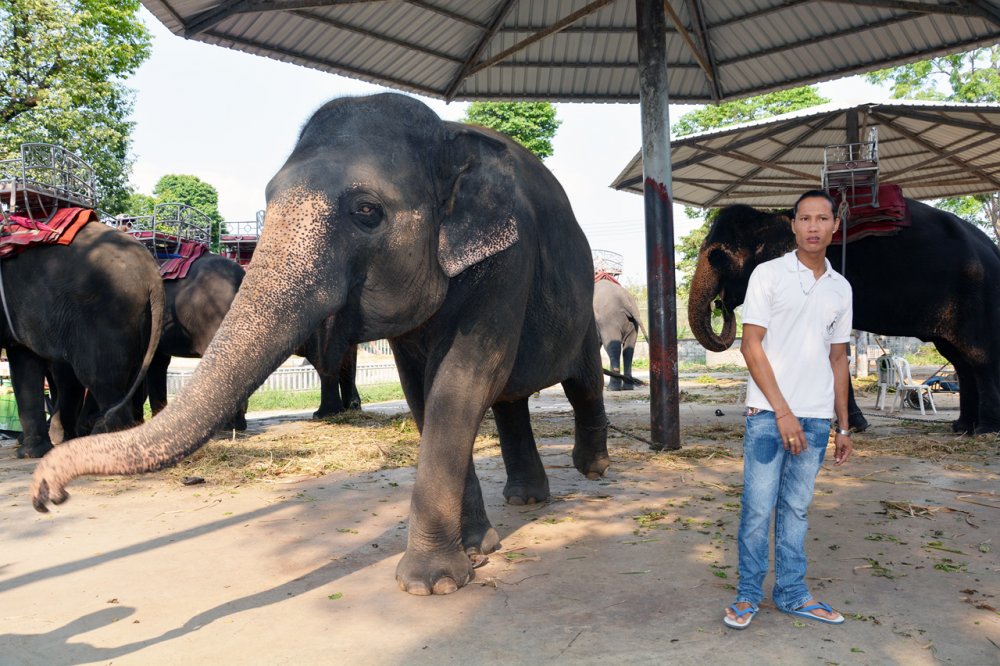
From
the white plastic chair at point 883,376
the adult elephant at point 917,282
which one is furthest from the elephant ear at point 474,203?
the white plastic chair at point 883,376

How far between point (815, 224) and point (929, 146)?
8620mm

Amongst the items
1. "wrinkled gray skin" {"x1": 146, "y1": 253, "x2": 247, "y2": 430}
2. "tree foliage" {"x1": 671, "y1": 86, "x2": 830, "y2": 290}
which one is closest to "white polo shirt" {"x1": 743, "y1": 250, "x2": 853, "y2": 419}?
"wrinkled gray skin" {"x1": 146, "y1": 253, "x2": 247, "y2": 430}

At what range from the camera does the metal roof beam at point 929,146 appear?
381 inches

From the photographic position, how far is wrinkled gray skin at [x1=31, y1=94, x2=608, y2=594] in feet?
8.20

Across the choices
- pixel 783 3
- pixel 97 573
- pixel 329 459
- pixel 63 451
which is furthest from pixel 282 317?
pixel 783 3

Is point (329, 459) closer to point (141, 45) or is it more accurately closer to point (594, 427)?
point (594, 427)

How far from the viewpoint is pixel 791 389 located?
289 cm

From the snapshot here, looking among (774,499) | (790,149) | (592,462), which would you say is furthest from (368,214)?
(790,149)

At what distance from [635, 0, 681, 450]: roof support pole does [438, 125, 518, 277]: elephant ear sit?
3.89m

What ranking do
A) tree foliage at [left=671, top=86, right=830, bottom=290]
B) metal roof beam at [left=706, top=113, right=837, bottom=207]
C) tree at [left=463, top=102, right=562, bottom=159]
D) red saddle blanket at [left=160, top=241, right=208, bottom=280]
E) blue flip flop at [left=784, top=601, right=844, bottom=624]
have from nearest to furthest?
blue flip flop at [left=784, top=601, right=844, bottom=624]
red saddle blanket at [left=160, top=241, right=208, bottom=280]
metal roof beam at [left=706, top=113, right=837, bottom=207]
tree foliage at [left=671, top=86, right=830, bottom=290]
tree at [left=463, top=102, right=562, bottom=159]

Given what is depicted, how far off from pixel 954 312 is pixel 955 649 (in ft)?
19.5

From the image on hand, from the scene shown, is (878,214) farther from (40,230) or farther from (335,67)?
(40,230)

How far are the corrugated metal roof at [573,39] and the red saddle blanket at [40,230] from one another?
6.50 ft

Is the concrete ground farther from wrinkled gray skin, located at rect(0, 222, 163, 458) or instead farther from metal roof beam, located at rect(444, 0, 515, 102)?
metal roof beam, located at rect(444, 0, 515, 102)
